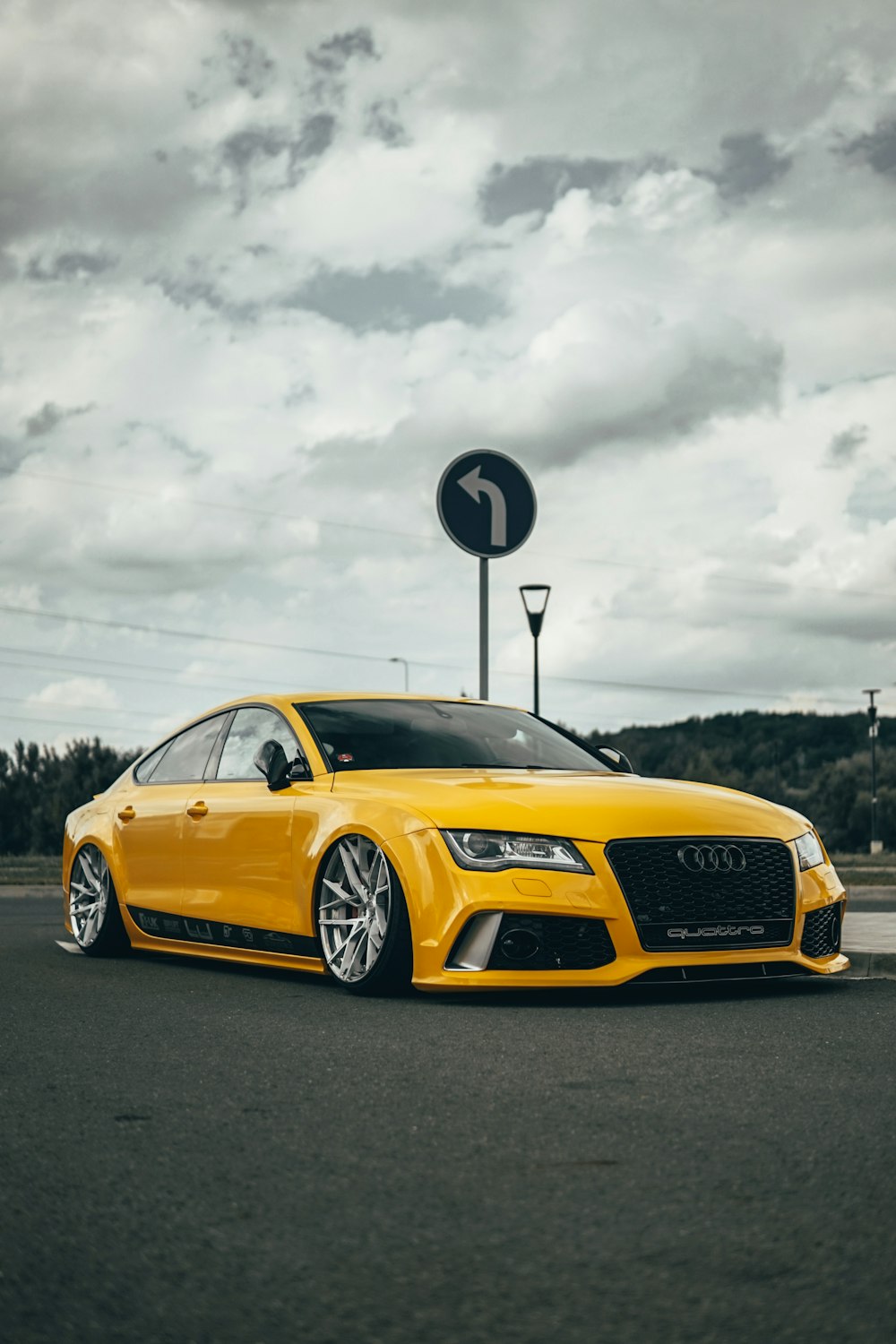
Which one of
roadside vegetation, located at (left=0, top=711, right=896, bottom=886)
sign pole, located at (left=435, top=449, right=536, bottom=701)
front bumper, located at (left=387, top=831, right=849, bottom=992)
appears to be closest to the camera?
front bumper, located at (left=387, top=831, right=849, bottom=992)

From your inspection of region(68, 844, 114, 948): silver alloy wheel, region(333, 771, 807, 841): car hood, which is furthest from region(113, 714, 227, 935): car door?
region(333, 771, 807, 841): car hood

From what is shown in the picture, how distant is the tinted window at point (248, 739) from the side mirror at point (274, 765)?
262 millimetres

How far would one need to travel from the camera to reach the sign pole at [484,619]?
11320mm

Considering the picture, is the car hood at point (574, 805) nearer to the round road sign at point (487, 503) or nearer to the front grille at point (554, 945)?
the front grille at point (554, 945)

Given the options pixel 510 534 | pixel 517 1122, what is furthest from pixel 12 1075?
pixel 510 534

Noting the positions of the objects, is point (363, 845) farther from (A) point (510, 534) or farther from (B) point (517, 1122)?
(A) point (510, 534)

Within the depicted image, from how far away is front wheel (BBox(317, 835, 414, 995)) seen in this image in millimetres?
7199

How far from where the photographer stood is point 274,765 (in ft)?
27.0

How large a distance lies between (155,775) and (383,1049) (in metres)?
4.28

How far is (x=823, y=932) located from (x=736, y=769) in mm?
103124

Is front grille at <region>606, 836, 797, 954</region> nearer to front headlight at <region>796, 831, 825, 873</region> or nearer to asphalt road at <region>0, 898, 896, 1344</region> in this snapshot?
front headlight at <region>796, 831, 825, 873</region>

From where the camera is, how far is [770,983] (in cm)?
795

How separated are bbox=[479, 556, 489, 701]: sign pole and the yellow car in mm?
1913

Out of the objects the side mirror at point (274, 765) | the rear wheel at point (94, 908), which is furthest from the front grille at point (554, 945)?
the rear wheel at point (94, 908)
